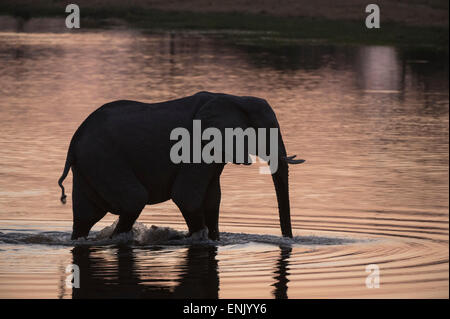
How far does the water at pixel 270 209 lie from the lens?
34.8ft

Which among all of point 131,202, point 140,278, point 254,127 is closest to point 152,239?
point 131,202

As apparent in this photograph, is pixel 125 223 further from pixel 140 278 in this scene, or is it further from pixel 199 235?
pixel 140 278

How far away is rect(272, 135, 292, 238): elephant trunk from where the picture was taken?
12.2 m

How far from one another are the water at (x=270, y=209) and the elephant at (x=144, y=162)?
0.34 meters

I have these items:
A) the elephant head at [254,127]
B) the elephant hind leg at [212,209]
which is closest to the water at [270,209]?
the elephant hind leg at [212,209]

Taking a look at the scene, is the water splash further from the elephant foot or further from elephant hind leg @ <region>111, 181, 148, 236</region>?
elephant hind leg @ <region>111, 181, 148, 236</region>

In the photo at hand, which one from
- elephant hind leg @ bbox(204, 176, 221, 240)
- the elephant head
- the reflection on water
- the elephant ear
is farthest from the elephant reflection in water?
the elephant ear

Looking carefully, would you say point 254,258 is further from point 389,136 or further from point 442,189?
point 389,136

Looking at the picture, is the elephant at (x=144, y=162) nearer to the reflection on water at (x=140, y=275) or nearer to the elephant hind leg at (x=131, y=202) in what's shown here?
the elephant hind leg at (x=131, y=202)

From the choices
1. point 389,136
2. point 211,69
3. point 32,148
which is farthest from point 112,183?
point 211,69

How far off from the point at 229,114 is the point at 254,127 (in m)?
0.27

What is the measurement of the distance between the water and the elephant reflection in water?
2 centimetres

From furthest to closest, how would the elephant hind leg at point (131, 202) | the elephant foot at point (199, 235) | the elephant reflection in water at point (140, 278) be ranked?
the elephant foot at point (199, 235) < the elephant hind leg at point (131, 202) < the elephant reflection in water at point (140, 278)
